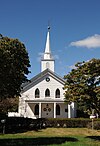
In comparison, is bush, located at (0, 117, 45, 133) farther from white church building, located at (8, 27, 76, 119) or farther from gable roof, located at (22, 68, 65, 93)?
gable roof, located at (22, 68, 65, 93)

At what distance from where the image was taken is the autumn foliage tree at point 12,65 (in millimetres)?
19688

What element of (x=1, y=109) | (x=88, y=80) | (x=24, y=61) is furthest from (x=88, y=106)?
(x=1, y=109)

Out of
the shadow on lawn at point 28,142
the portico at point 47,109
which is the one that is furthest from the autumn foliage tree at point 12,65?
the portico at point 47,109

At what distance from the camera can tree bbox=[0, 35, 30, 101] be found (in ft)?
64.6

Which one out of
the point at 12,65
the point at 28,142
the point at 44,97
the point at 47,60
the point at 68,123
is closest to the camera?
the point at 12,65

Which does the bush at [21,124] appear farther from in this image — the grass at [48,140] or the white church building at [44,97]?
the white church building at [44,97]

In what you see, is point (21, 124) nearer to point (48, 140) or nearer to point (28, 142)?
point (48, 140)

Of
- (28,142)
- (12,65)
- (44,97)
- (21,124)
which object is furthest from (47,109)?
(12,65)

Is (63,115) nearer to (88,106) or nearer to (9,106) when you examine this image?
(9,106)

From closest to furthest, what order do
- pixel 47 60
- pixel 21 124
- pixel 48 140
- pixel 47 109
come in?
pixel 48 140 → pixel 21 124 → pixel 47 109 → pixel 47 60

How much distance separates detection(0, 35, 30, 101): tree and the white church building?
2835cm

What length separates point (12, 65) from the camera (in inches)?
795

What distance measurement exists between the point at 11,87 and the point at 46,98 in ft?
97.0

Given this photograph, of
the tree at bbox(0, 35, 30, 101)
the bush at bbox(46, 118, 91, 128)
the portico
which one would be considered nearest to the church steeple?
the portico
